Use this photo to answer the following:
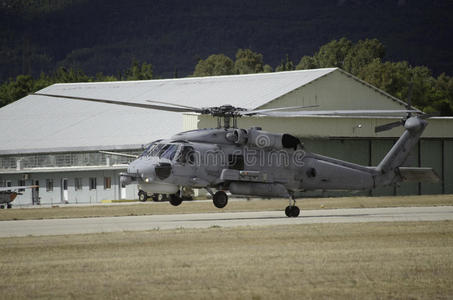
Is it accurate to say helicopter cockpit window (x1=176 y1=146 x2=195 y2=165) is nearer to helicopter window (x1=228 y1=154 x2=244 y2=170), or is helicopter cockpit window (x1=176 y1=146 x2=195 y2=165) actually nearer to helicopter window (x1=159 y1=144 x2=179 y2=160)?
helicopter window (x1=159 y1=144 x2=179 y2=160)

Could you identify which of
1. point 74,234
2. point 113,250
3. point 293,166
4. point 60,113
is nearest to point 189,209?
point 293,166

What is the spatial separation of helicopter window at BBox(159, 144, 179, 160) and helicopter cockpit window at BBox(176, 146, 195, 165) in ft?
0.76

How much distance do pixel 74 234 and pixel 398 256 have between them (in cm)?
1084

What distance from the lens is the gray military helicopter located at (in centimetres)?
2967

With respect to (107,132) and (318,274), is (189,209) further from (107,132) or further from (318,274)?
(107,132)

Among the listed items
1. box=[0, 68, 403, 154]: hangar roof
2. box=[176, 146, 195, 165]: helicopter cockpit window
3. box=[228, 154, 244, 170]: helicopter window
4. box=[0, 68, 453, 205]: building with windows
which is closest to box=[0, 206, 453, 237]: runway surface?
box=[228, 154, 244, 170]: helicopter window

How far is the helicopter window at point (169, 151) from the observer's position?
97.7 ft

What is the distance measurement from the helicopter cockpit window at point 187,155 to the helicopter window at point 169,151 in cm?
23

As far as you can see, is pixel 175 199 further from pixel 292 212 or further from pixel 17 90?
pixel 17 90

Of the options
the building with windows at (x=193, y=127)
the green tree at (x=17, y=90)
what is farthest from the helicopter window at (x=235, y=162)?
the green tree at (x=17, y=90)

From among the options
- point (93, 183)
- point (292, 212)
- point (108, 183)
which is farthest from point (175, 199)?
point (93, 183)

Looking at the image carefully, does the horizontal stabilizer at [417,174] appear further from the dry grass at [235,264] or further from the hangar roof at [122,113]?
the hangar roof at [122,113]

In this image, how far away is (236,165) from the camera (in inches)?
1211

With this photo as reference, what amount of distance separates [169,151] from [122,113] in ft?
145
